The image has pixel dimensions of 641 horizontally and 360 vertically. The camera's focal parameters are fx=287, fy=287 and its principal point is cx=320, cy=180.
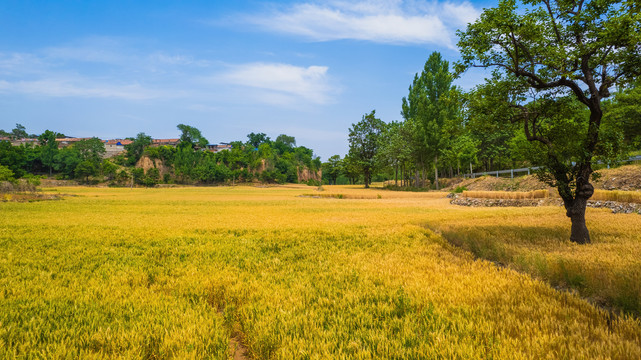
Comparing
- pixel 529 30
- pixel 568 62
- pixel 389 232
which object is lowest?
pixel 389 232

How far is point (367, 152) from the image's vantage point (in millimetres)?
72375

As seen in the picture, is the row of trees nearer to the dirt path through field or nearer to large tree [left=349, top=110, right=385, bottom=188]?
large tree [left=349, top=110, right=385, bottom=188]

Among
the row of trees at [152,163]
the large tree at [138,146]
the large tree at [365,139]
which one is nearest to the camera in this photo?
the large tree at [365,139]

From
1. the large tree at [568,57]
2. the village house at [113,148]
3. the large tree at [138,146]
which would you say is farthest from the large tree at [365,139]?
the village house at [113,148]

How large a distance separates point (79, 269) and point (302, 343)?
6.09m

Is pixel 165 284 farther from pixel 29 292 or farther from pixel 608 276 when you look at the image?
pixel 608 276

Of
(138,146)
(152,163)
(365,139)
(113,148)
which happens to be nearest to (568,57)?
(365,139)

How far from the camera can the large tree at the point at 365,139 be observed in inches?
2815

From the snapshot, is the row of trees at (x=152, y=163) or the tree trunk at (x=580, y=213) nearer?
the tree trunk at (x=580, y=213)

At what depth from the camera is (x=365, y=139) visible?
72.4 meters

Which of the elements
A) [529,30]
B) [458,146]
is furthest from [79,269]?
[458,146]

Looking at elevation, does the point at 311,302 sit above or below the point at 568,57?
below

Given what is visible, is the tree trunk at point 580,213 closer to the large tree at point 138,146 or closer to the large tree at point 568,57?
the large tree at point 568,57

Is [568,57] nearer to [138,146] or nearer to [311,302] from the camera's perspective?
[311,302]
